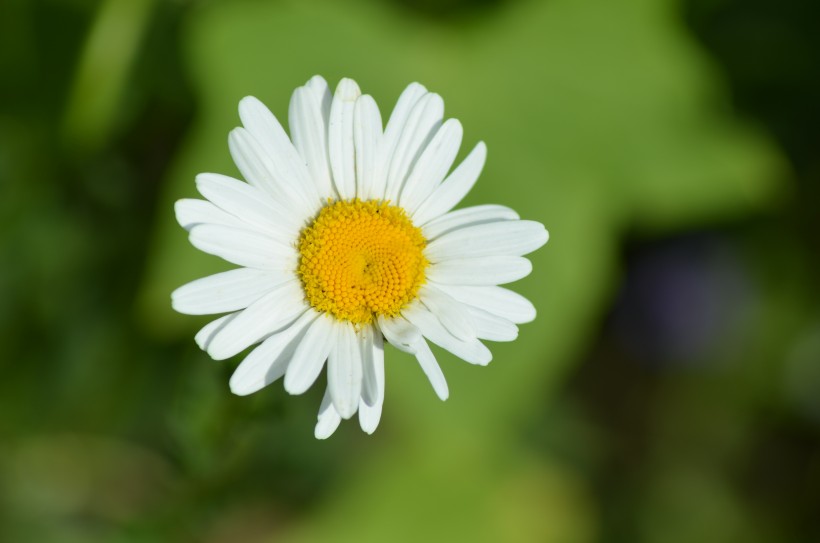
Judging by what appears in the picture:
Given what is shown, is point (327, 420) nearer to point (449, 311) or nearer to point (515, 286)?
point (449, 311)

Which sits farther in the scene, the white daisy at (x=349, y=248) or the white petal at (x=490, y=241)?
the white petal at (x=490, y=241)

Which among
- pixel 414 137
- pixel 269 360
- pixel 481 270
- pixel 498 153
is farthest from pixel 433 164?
pixel 498 153

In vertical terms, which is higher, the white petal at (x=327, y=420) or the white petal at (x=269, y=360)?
the white petal at (x=269, y=360)

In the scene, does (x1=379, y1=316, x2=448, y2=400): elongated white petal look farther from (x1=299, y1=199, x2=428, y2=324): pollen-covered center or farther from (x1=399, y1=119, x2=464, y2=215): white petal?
(x1=399, y1=119, x2=464, y2=215): white petal

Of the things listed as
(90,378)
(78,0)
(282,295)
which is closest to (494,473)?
→ (90,378)

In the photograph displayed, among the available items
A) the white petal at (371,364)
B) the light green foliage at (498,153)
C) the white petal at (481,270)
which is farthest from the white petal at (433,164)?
the light green foliage at (498,153)

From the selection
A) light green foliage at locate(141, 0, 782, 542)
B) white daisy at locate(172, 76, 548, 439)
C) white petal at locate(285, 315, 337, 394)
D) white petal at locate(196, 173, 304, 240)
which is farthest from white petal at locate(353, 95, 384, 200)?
light green foliage at locate(141, 0, 782, 542)

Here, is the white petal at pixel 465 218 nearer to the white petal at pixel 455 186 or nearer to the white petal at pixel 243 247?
the white petal at pixel 455 186
